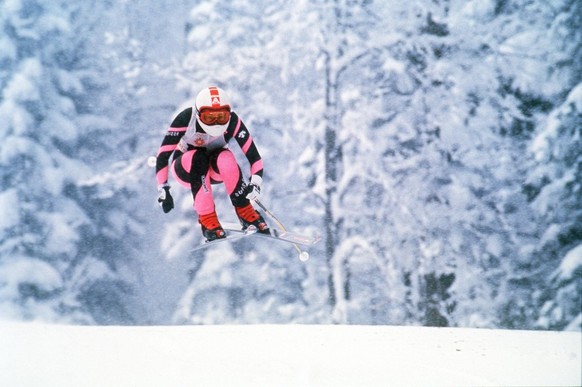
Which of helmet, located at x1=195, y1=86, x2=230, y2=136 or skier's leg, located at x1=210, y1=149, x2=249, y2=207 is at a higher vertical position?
helmet, located at x1=195, y1=86, x2=230, y2=136

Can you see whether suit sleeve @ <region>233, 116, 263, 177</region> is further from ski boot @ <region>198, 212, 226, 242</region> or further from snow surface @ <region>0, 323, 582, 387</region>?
snow surface @ <region>0, 323, 582, 387</region>

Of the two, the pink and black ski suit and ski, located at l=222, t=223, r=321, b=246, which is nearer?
the pink and black ski suit

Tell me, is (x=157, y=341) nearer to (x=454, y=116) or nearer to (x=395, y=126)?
(x=395, y=126)

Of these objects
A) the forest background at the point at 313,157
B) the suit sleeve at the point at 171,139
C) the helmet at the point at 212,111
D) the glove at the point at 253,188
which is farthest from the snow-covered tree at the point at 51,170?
the glove at the point at 253,188

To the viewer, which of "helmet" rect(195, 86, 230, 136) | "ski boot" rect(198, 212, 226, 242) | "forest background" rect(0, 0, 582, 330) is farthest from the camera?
"forest background" rect(0, 0, 582, 330)

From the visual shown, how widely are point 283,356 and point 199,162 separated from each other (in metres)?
1.09

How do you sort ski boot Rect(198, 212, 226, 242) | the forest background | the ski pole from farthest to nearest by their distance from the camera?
the forest background → the ski pole → ski boot Rect(198, 212, 226, 242)

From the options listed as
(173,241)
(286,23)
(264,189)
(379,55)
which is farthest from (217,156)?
(379,55)

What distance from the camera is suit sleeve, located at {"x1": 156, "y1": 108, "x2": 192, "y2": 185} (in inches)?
83.5

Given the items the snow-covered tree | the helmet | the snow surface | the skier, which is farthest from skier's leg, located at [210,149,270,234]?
the snow-covered tree

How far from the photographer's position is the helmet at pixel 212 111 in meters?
2.07

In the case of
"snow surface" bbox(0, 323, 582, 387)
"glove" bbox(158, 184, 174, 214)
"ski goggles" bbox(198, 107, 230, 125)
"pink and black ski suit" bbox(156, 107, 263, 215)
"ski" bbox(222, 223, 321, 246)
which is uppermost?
"ski goggles" bbox(198, 107, 230, 125)

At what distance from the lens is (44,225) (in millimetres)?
2791

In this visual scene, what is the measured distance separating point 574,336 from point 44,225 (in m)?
2.96
